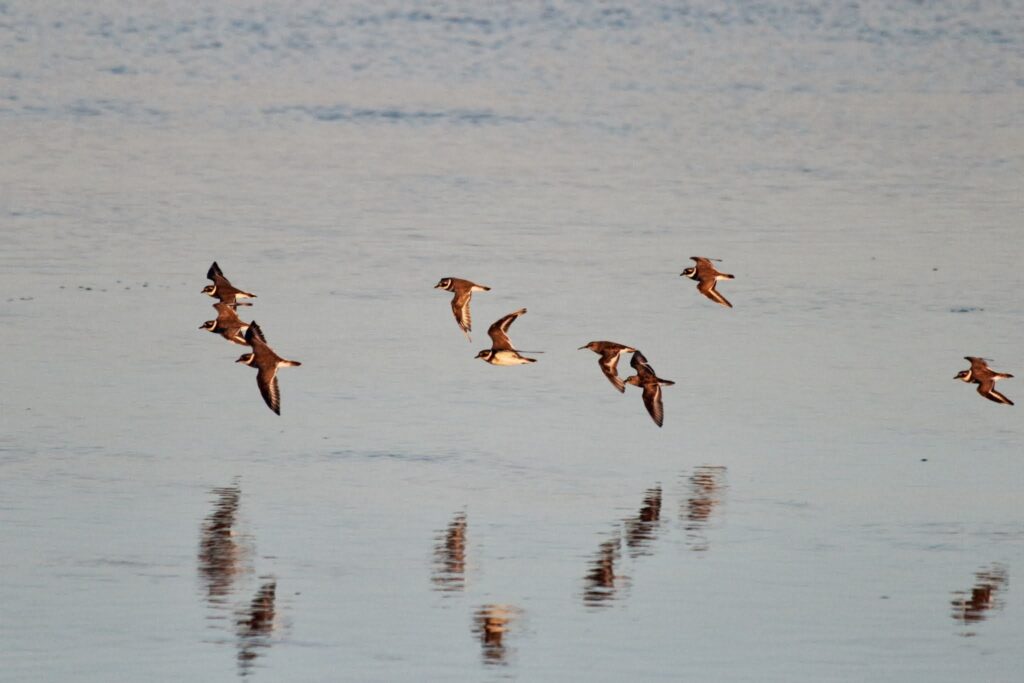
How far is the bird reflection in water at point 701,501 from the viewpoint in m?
18.0

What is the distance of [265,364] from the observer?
21000 millimetres

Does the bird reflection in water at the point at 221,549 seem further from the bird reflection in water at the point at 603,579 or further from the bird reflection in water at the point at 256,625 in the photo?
the bird reflection in water at the point at 603,579

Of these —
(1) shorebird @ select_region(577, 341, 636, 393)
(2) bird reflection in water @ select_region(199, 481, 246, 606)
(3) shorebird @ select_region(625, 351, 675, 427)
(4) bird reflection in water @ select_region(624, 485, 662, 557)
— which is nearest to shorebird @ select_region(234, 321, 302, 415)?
(2) bird reflection in water @ select_region(199, 481, 246, 606)

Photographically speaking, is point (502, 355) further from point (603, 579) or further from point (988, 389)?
point (603, 579)

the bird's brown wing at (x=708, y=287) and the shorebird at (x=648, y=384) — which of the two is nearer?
the shorebird at (x=648, y=384)

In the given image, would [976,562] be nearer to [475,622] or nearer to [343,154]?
[475,622]

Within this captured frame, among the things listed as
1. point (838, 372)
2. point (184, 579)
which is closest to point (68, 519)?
point (184, 579)

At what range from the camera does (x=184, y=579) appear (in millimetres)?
16781

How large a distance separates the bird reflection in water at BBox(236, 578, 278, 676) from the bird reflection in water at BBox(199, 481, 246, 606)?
11.0 inches

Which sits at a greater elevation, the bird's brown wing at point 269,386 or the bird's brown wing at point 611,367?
the bird's brown wing at point 611,367

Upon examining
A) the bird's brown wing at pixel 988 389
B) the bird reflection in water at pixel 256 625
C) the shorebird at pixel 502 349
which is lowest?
the bird reflection in water at pixel 256 625

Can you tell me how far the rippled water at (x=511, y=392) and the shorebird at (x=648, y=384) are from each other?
0.32 meters

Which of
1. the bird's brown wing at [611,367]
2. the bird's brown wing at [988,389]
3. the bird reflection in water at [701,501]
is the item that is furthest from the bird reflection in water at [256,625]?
the bird's brown wing at [988,389]

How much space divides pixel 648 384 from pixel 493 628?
629cm
